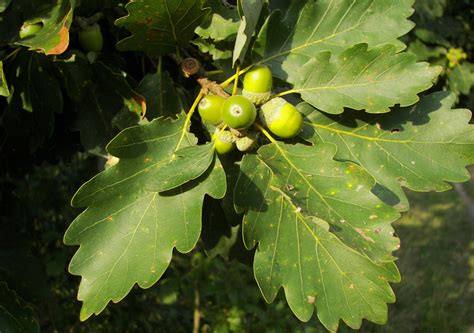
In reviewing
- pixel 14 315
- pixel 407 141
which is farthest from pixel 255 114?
pixel 14 315

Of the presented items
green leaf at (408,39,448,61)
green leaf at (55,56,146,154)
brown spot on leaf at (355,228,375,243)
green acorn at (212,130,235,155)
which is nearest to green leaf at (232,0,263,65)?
green acorn at (212,130,235,155)

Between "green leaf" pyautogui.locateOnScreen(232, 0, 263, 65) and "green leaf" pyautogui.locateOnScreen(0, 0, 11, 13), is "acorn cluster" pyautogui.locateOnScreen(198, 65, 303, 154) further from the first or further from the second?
"green leaf" pyautogui.locateOnScreen(0, 0, 11, 13)

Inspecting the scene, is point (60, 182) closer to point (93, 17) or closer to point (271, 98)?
point (93, 17)

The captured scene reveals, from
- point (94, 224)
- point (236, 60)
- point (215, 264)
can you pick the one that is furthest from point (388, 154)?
point (215, 264)

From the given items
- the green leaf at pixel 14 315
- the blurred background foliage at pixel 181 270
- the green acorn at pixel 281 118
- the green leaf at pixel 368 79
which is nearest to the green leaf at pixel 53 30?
the green acorn at pixel 281 118

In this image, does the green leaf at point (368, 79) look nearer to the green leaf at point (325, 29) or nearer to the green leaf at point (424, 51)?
the green leaf at point (325, 29)

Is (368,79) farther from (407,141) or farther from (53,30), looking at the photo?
(53,30)
